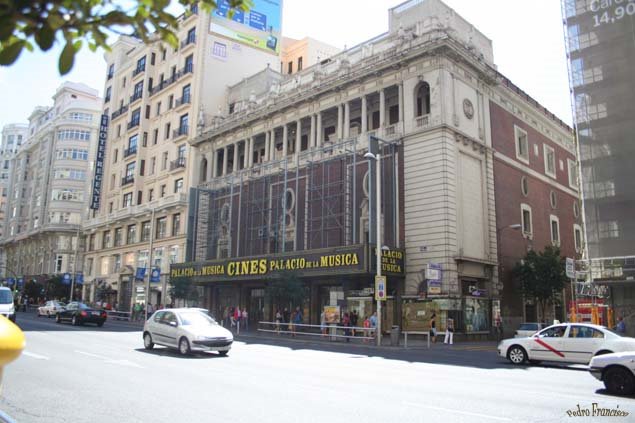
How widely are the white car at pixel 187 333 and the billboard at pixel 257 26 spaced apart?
137ft

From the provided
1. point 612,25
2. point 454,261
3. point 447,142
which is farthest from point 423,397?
Answer: point 612,25

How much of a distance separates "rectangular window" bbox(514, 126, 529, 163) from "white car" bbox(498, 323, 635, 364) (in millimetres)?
25524

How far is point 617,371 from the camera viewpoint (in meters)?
10.7

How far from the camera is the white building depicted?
7238cm

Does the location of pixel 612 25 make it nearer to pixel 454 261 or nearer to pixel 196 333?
pixel 454 261

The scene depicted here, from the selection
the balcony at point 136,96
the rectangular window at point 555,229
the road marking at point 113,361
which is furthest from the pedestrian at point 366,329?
the balcony at point 136,96

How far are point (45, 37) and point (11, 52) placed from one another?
257 mm

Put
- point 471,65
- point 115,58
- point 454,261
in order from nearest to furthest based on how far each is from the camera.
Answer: point 454,261, point 471,65, point 115,58

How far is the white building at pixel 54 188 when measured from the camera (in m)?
72.4

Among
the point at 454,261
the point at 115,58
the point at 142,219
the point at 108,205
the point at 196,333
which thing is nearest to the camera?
the point at 196,333

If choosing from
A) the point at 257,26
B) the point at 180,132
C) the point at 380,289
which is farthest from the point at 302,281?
the point at 257,26

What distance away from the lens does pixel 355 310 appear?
1243 inches

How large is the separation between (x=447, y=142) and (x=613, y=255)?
36.1 ft

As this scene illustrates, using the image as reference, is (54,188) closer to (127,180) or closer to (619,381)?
(127,180)
